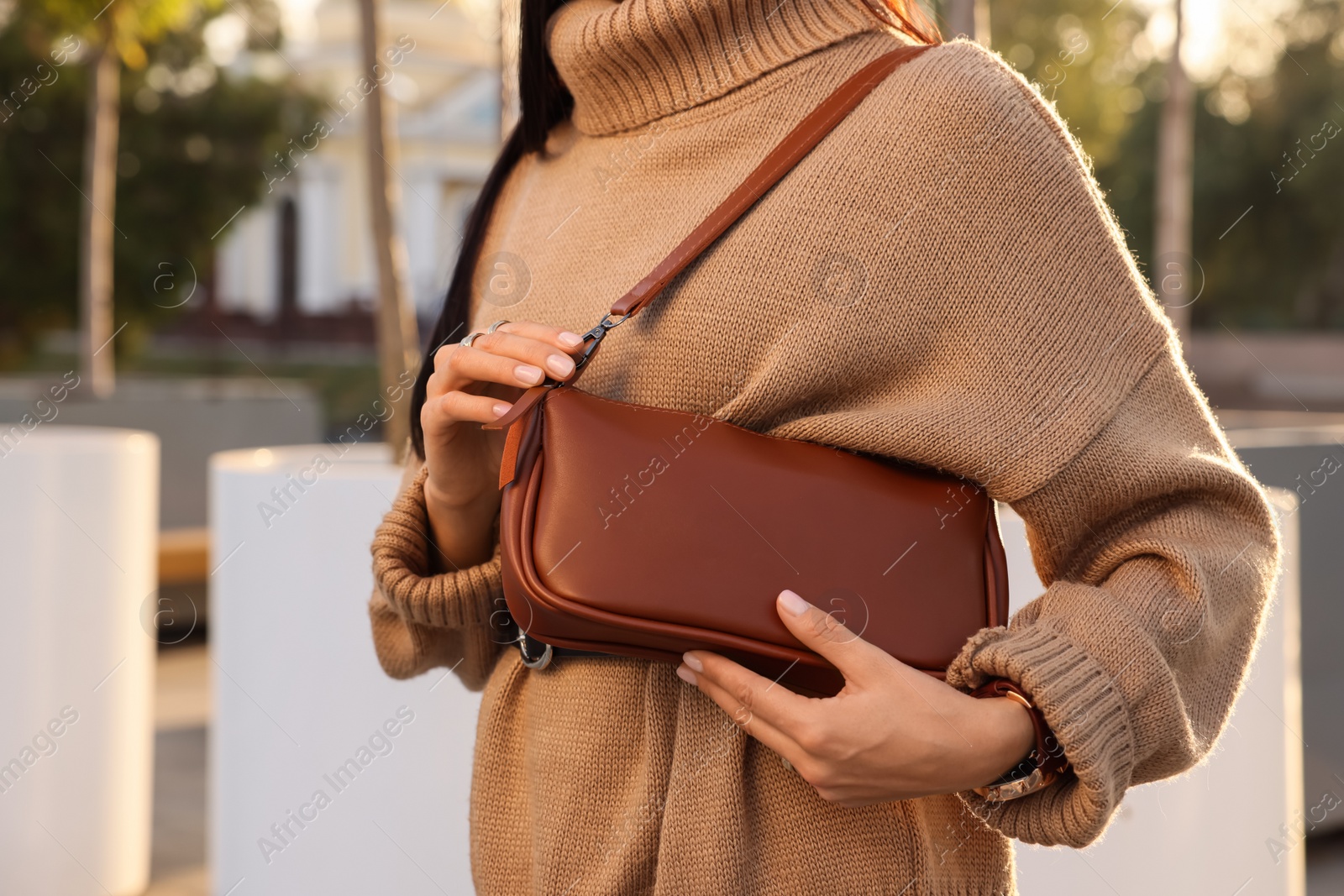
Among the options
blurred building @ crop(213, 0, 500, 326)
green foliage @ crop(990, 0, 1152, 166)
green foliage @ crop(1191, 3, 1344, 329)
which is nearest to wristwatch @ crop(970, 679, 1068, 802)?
green foliage @ crop(990, 0, 1152, 166)

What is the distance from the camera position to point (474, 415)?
1.20m

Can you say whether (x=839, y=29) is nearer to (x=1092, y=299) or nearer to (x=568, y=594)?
(x=1092, y=299)

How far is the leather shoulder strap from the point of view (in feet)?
3.91

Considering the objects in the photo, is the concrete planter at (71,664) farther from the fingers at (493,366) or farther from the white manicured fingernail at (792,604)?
the white manicured fingernail at (792,604)

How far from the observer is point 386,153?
12.2ft

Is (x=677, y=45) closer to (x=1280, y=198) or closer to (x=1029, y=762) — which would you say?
(x=1029, y=762)

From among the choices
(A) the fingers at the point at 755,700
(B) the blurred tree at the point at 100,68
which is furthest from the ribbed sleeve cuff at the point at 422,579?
(B) the blurred tree at the point at 100,68

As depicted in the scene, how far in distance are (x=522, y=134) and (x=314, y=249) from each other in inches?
1091

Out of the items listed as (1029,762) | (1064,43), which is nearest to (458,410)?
(1029,762)

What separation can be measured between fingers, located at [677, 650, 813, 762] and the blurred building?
17.0m

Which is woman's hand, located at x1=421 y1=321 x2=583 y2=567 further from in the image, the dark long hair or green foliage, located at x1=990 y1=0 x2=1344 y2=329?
green foliage, located at x1=990 y1=0 x2=1344 y2=329

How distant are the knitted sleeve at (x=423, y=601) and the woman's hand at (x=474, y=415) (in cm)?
3

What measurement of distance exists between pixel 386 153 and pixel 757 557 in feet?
9.74

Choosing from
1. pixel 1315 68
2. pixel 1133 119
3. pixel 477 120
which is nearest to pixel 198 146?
pixel 477 120
